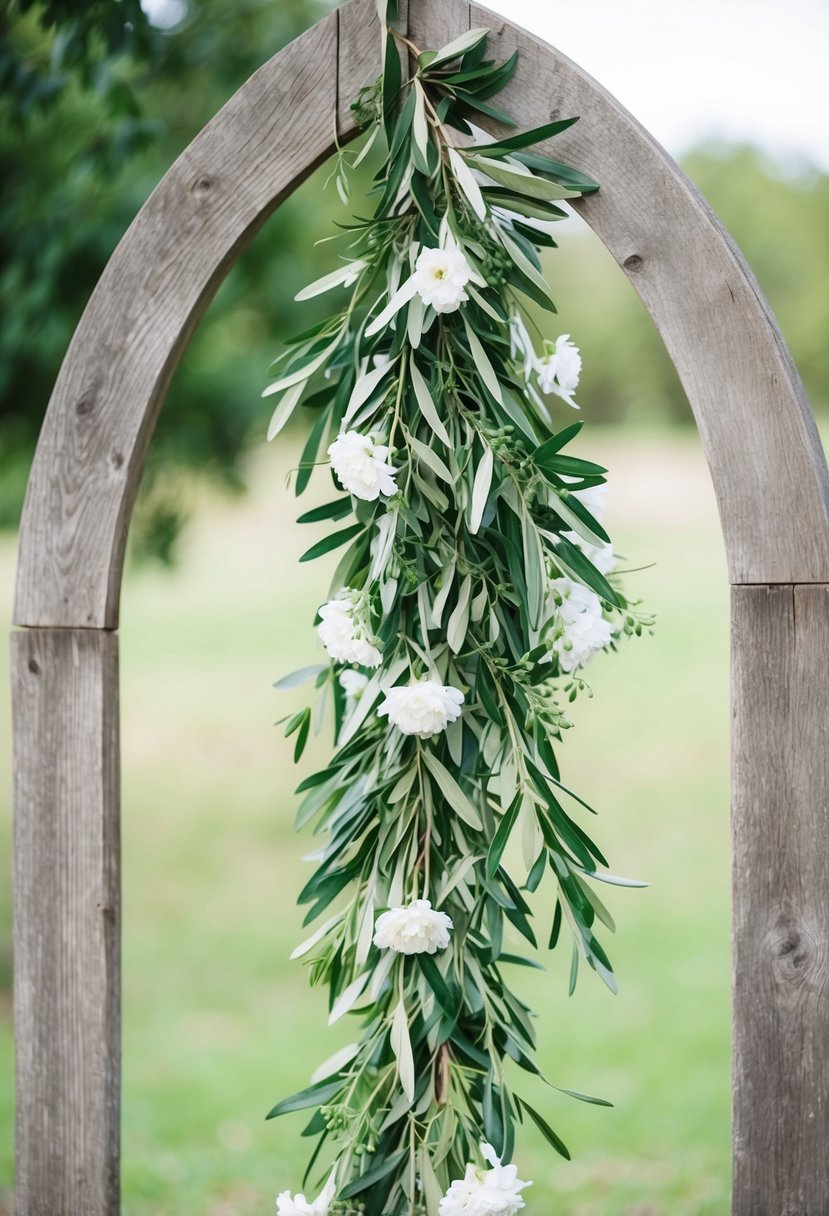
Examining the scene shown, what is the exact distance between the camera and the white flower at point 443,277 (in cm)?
100

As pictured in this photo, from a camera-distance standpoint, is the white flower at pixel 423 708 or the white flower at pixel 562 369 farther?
the white flower at pixel 562 369

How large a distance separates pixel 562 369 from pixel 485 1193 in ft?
2.83

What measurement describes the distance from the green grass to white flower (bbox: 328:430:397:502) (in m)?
2.20

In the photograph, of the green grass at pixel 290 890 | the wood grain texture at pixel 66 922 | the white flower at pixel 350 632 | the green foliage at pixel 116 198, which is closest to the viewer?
the white flower at pixel 350 632

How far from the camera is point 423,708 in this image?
3.37ft

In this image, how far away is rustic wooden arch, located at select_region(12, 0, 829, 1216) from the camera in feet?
3.23

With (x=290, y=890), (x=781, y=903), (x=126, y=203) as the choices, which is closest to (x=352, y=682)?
(x=781, y=903)

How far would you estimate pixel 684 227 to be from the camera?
3.28 ft

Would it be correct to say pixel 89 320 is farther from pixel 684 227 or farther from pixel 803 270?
pixel 803 270

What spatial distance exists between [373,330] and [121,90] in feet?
4.45

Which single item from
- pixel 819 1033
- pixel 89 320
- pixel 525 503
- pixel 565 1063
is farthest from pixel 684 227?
pixel 565 1063

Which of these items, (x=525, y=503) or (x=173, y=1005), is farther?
(x=173, y=1005)

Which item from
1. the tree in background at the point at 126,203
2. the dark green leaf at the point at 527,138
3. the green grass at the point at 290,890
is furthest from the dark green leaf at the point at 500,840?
the green grass at the point at 290,890

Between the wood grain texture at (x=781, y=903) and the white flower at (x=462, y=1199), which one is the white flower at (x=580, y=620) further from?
the white flower at (x=462, y=1199)
